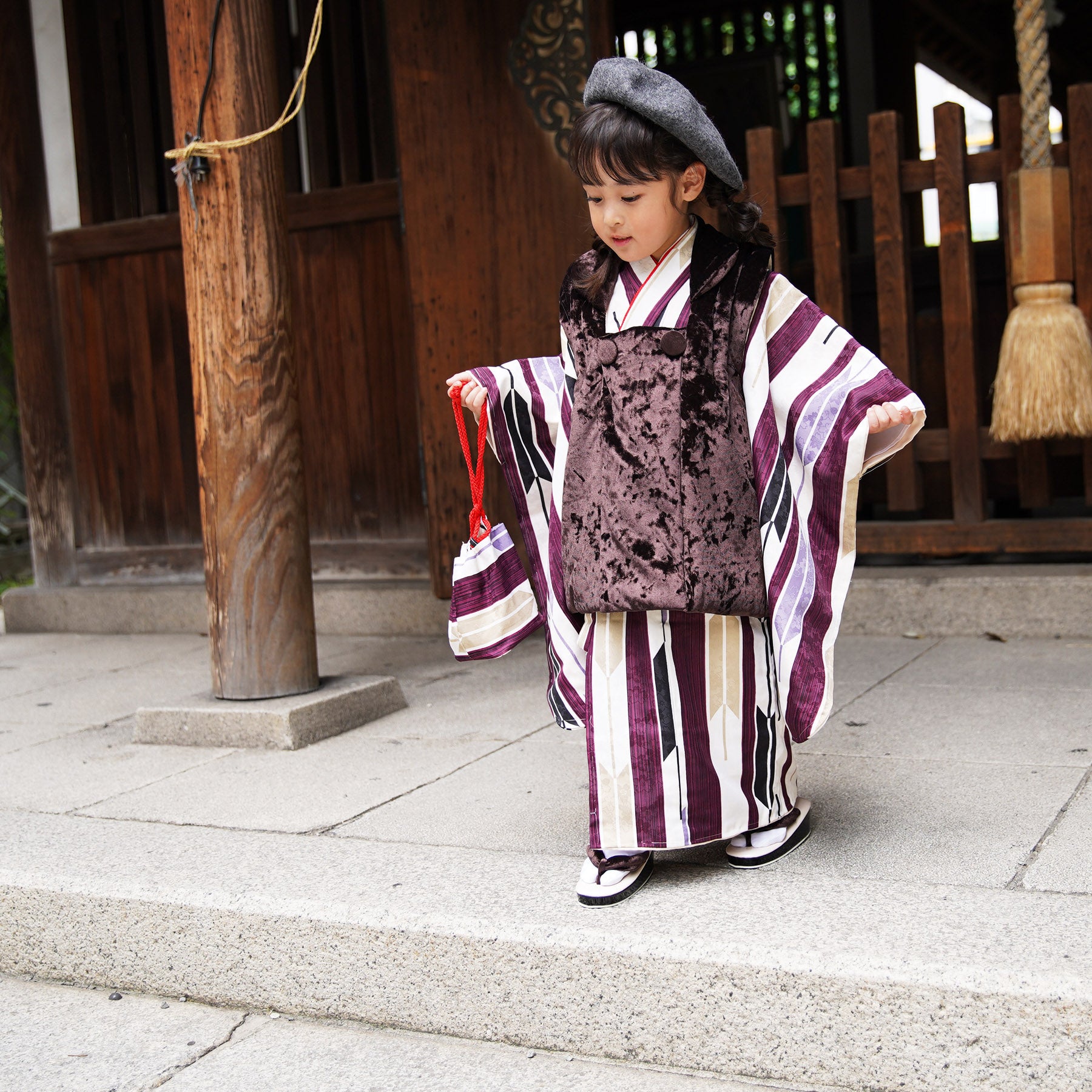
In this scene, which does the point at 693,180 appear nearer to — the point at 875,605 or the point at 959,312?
the point at 959,312

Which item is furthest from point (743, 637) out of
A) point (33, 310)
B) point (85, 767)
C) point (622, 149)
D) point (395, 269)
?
point (33, 310)

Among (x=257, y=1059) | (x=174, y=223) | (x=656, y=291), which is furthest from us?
(x=174, y=223)

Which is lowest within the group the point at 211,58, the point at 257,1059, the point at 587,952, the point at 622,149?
the point at 257,1059

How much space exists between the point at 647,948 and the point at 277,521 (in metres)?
1.87

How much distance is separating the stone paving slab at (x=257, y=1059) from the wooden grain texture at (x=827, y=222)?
2.77 metres

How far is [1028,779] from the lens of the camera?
2539 millimetres

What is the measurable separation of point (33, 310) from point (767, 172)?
3.19 metres

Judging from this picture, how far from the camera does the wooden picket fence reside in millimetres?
3939

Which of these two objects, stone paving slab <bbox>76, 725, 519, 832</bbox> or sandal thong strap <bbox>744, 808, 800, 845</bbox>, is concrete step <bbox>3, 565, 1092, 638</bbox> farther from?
sandal thong strap <bbox>744, 808, 800, 845</bbox>

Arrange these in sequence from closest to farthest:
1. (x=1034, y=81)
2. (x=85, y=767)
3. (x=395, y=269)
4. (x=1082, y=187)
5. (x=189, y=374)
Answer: (x=85, y=767) → (x=1034, y=81) → (x=1082, y=187) → (x=395, y=269) → (x=189, y=374)

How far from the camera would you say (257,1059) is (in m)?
2.04

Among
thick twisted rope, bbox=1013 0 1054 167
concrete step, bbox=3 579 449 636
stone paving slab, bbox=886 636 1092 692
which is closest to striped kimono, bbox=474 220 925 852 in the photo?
stone paving slab, bbox=886 636 1092 692

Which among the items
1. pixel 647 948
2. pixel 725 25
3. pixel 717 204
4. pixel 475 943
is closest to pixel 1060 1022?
pixel 647 948

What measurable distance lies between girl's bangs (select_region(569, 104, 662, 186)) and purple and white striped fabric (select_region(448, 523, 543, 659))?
2.18 ft
